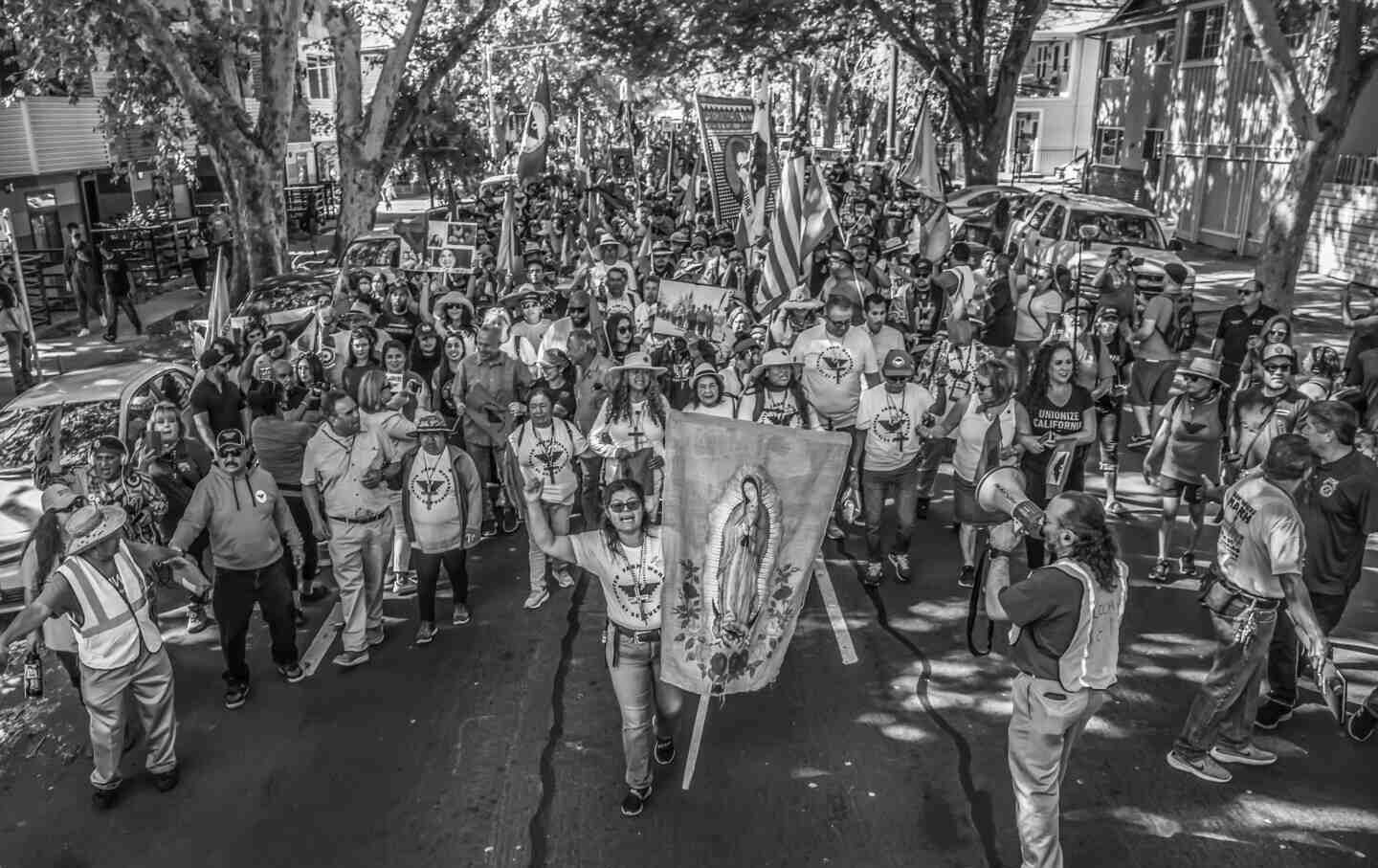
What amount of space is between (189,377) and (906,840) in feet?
24.6

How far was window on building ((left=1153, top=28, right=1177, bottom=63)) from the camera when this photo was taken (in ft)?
96.4

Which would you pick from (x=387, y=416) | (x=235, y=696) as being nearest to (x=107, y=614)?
(x=235, y=696)

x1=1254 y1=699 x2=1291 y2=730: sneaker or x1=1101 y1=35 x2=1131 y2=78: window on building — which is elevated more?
x1=1101 y1=35 x2=1131 y2=78: window on building

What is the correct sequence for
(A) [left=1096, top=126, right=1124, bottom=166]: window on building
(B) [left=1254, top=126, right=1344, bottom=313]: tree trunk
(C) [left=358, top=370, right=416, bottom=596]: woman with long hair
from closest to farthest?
(C) [left=358, top=370, right=416, bottom=596]: woman with long hair
(B) [left=1254, top=126, right=1344, bottom=313]: tree trunk
(A) [left=1096, top=126, right=1124, bottom=166]: window on building

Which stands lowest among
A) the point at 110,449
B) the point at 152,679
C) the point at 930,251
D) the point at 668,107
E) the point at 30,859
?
the point at 30,859

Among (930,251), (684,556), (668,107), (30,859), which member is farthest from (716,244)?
(668,107)

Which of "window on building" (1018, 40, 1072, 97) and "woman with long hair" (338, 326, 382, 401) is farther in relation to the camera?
"window on building" (1018, 40, 1072, 97)

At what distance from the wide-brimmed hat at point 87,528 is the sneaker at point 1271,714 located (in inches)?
240

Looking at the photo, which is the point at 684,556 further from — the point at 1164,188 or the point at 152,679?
the point at 1164,188

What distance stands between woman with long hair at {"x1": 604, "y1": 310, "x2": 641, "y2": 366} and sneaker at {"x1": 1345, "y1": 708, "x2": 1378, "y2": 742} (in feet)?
18.7

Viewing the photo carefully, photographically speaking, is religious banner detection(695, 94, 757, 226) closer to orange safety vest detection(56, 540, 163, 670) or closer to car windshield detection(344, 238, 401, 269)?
car windshield detection(344, 238, 401, 269)

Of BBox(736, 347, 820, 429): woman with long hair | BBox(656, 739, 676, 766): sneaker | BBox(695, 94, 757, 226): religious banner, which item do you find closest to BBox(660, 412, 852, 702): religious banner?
BBox(656, 739, 676, 766): sneaker

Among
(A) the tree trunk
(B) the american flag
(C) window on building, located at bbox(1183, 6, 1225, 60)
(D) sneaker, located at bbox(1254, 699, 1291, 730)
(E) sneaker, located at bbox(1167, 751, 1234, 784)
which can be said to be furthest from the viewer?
(C) window on building, located at bbox(1183, 6, 1225, 60)

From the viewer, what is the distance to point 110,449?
709 cm
